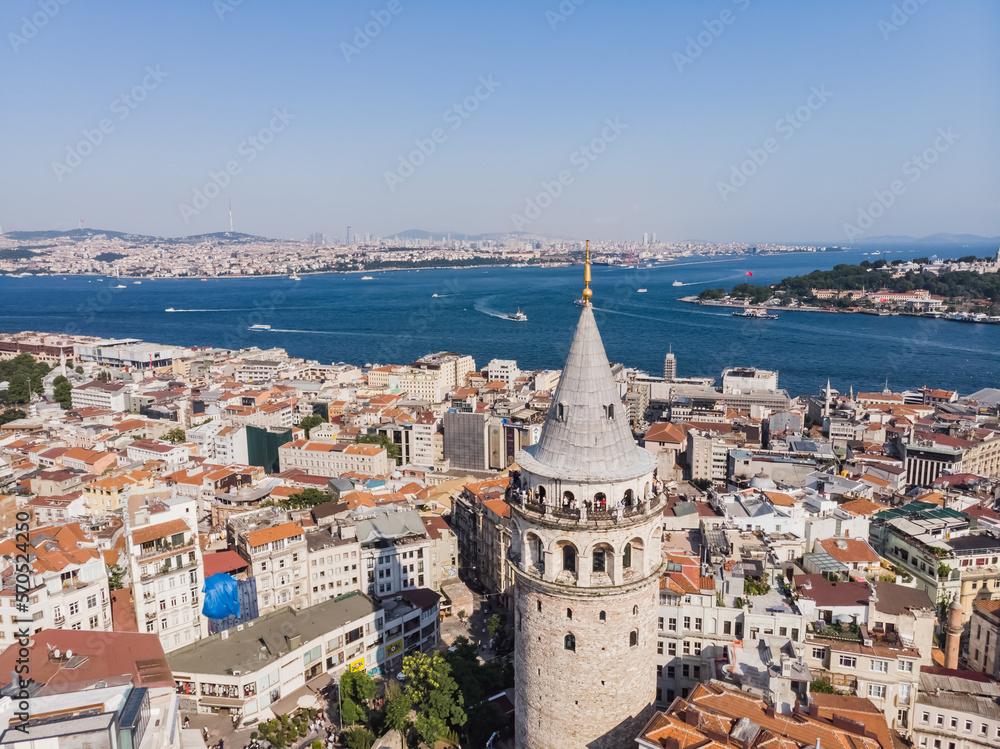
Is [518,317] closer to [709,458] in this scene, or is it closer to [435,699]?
[709,458]

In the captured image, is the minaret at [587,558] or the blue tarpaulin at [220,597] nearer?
the minaret at [587,558]

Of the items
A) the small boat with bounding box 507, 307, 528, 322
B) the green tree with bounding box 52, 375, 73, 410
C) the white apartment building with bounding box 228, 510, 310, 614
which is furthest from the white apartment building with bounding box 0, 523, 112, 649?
the small boat with bounding box 507, 307, 528, 322

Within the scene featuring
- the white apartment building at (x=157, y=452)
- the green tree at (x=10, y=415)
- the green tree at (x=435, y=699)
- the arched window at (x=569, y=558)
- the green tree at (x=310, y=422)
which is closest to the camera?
the arched window at (x=569, y=558)

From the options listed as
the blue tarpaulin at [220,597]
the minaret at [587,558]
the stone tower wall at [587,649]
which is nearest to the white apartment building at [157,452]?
the blue tarpaulin at [220,597]

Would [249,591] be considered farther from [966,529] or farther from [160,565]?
[966,529]

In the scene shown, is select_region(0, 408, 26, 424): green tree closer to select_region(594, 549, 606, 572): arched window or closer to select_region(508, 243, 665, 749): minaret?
select_region(508, 243, 665, 749): minaret

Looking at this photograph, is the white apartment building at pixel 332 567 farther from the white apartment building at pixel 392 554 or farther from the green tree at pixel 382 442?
the green tree at pixel 382 442

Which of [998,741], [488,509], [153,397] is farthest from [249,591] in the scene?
[153,397]
